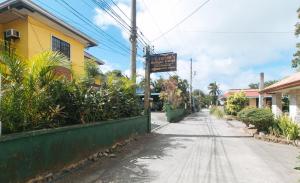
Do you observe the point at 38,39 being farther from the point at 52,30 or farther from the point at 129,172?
the point at 129,172

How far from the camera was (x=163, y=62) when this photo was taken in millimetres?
15062

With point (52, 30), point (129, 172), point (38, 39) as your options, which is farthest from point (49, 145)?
point (52, 30)

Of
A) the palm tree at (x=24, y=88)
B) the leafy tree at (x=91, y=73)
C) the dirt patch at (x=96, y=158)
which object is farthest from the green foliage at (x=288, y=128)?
the palm tree at (x=24, y=88)

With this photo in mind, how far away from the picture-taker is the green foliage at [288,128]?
1138 centimetres

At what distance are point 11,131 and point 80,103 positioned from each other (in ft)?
8.94

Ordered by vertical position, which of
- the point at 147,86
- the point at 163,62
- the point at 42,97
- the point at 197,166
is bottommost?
the point at 197,166

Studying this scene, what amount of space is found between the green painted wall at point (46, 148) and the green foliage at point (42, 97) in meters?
0.48

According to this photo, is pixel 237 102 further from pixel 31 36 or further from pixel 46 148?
pixel 46 148

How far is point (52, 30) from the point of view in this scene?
517 inches

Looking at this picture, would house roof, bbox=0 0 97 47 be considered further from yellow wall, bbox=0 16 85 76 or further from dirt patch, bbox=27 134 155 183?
dirt patch, bbox=27 134 155 183

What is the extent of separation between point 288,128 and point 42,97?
35.6ft

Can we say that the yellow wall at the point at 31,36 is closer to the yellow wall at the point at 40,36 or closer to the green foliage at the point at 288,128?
the yellow wall at the point at 40,36

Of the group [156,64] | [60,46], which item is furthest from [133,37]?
[60,46]

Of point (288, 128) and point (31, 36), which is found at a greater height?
point (31, 36)
